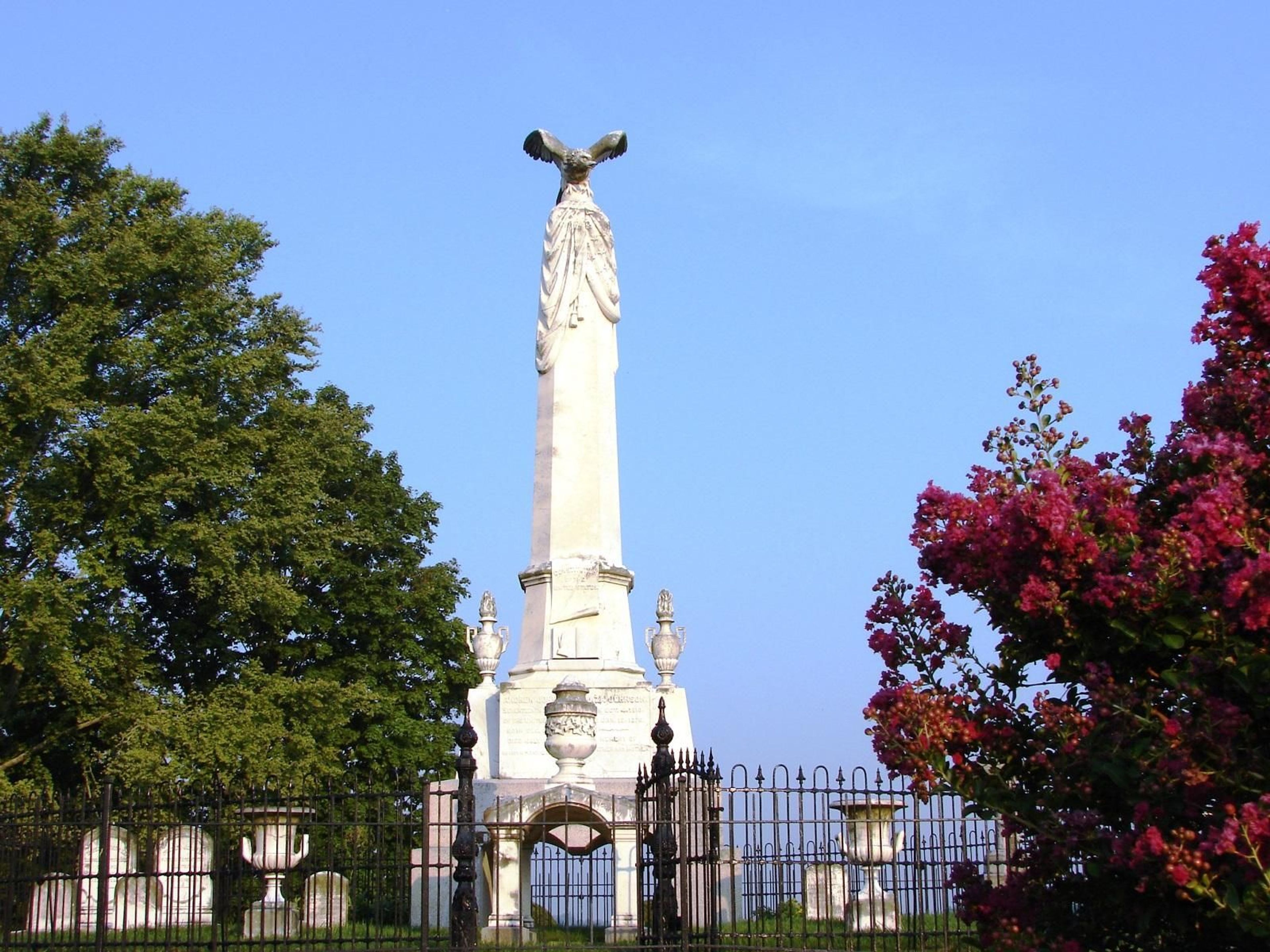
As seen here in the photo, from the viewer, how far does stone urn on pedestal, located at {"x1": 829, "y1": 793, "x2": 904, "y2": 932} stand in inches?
488

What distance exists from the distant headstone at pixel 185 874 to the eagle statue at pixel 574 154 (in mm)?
10465

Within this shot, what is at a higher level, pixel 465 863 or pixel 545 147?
pixel 545 147

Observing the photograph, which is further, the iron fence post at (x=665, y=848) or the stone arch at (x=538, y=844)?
the stone arch at (x=538, y=844)

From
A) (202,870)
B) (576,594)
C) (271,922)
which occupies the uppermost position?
(576,594)

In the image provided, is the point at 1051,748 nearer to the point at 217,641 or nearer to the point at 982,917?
the point at 982,917

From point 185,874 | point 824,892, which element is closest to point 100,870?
point 185,874

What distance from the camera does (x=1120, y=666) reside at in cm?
724

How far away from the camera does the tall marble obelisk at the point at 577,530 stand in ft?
63.5

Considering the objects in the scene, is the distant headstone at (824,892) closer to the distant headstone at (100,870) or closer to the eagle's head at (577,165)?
the distant headstone at (100,870)

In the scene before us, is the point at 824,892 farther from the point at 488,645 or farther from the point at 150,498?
the point at 150,498

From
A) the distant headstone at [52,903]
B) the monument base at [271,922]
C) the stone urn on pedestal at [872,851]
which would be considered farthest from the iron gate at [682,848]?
the distant headstone at [52,903]

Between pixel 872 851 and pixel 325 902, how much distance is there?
8.62 m

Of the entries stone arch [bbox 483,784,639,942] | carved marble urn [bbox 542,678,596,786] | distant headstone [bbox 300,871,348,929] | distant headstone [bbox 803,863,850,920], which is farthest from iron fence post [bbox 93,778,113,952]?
distant headstone [bbox 803,863,850,920]

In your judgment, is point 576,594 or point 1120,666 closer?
point 1120,666
